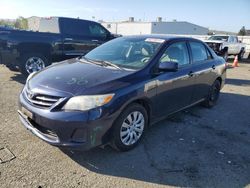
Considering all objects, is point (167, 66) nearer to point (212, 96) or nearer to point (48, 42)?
point (212, 96)

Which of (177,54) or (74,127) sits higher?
(177,54)

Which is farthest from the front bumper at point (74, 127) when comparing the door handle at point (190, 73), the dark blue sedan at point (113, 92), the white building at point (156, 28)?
the white building at point (156, 28)

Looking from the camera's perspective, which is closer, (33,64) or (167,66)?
(167,66)

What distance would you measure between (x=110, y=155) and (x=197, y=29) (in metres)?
57.1

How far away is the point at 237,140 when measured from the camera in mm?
4539

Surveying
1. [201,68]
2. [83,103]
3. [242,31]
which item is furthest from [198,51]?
[242,31]

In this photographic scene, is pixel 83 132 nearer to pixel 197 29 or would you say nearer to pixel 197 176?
pixel 197 176

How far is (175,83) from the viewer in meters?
4.55

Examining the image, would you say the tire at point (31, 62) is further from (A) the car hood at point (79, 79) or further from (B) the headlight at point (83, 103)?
(B) the headlight at point (83, 103)

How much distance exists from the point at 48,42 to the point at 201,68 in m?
4.90

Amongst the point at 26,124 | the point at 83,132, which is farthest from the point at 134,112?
the point at 26,124

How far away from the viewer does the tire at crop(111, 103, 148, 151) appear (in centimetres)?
353

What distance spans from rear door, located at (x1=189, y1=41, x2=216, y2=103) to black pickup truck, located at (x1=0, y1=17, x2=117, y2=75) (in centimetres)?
463

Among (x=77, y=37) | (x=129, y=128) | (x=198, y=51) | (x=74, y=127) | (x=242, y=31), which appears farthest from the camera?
(x=242, y=31)
